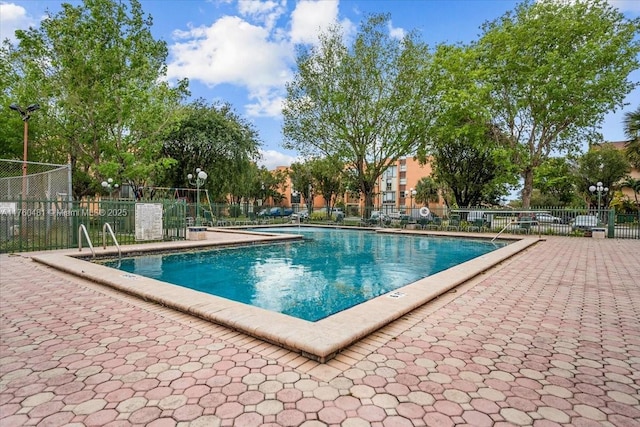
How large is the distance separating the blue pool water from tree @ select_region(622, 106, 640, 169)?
77.9 ft

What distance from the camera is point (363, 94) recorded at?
22.6 meters

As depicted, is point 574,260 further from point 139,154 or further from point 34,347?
point 139,154

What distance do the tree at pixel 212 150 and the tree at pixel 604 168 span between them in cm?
3313

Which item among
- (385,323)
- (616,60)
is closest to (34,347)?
(385,323)

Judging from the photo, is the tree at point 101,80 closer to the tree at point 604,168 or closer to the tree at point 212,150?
the tree at point 212,150

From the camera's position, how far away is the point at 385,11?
2203cm

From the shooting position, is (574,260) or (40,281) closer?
(40,281)

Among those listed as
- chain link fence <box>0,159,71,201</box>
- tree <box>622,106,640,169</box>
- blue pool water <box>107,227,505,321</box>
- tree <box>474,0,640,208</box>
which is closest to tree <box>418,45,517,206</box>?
tree <box>474,0,640,208</box>

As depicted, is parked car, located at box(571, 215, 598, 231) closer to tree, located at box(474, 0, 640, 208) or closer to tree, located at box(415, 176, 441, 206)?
tree, located at box(474, 0, 640, 208)

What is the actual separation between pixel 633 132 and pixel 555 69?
16109 mm

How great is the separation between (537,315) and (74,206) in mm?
12296

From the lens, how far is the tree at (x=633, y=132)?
26.7 m

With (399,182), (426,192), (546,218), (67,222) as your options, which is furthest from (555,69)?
(399,182)

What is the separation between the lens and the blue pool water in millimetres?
6282
